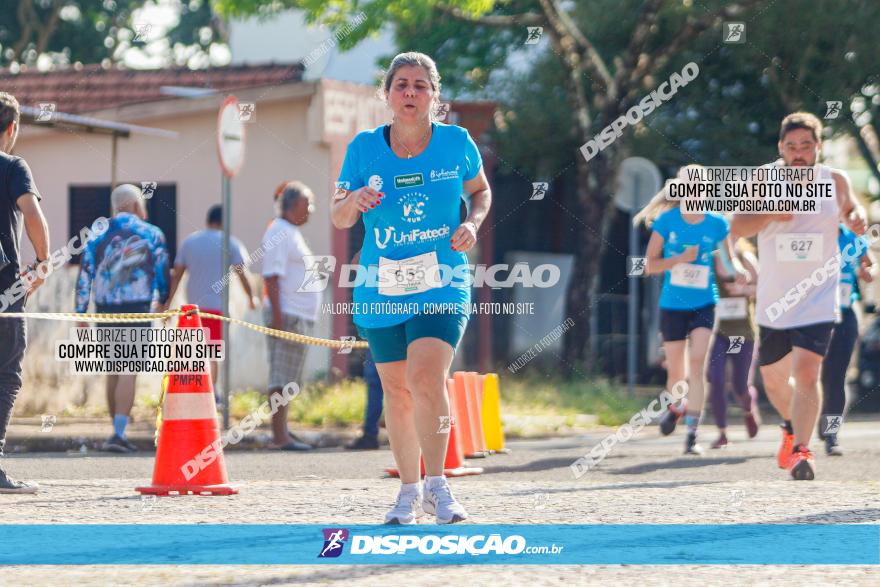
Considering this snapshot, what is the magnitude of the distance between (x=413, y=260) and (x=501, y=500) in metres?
1.79

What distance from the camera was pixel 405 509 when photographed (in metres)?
7.09

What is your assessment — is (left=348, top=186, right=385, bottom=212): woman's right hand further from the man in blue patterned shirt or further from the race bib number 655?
the man in blue patterned shirt

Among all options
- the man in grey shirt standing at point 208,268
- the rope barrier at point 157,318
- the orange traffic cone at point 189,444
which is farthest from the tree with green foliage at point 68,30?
the orange traffic cone at point 189,444

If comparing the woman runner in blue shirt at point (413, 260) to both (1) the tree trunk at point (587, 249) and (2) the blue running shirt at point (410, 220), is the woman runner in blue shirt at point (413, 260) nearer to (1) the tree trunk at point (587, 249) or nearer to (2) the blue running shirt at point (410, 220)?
(2) the blue running shirt at point (410, 220)

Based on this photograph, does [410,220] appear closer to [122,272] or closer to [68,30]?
[122,272]

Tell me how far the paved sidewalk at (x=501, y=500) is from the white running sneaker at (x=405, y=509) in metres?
0.16

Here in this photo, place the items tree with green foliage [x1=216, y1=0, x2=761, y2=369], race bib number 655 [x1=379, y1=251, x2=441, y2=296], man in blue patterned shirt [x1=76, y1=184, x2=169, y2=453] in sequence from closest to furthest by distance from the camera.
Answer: race bib number 655 [x1=379, y1=251, x2=441, y2=296] < man in blue patterned shirt [x1=76, y1=184, x2=169, y2=453] < tree with green foliage [x1=216, y1=0, x2=761, y2=369]

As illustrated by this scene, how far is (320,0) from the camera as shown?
18516 millimetres

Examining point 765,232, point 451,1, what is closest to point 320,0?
point 451,1

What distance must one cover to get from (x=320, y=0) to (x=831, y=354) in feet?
28.5

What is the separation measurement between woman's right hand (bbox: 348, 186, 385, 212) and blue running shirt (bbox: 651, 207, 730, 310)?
5.48m

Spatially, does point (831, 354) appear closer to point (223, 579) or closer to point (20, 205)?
point (20, 205)

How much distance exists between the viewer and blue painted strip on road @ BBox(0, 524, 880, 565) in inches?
240

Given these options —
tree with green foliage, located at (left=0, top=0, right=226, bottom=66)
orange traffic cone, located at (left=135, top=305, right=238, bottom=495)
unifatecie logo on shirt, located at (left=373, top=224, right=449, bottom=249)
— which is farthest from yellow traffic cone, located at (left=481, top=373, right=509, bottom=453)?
tree with green foliage, located at (left=0, top=0, right=226, bottom=66)
